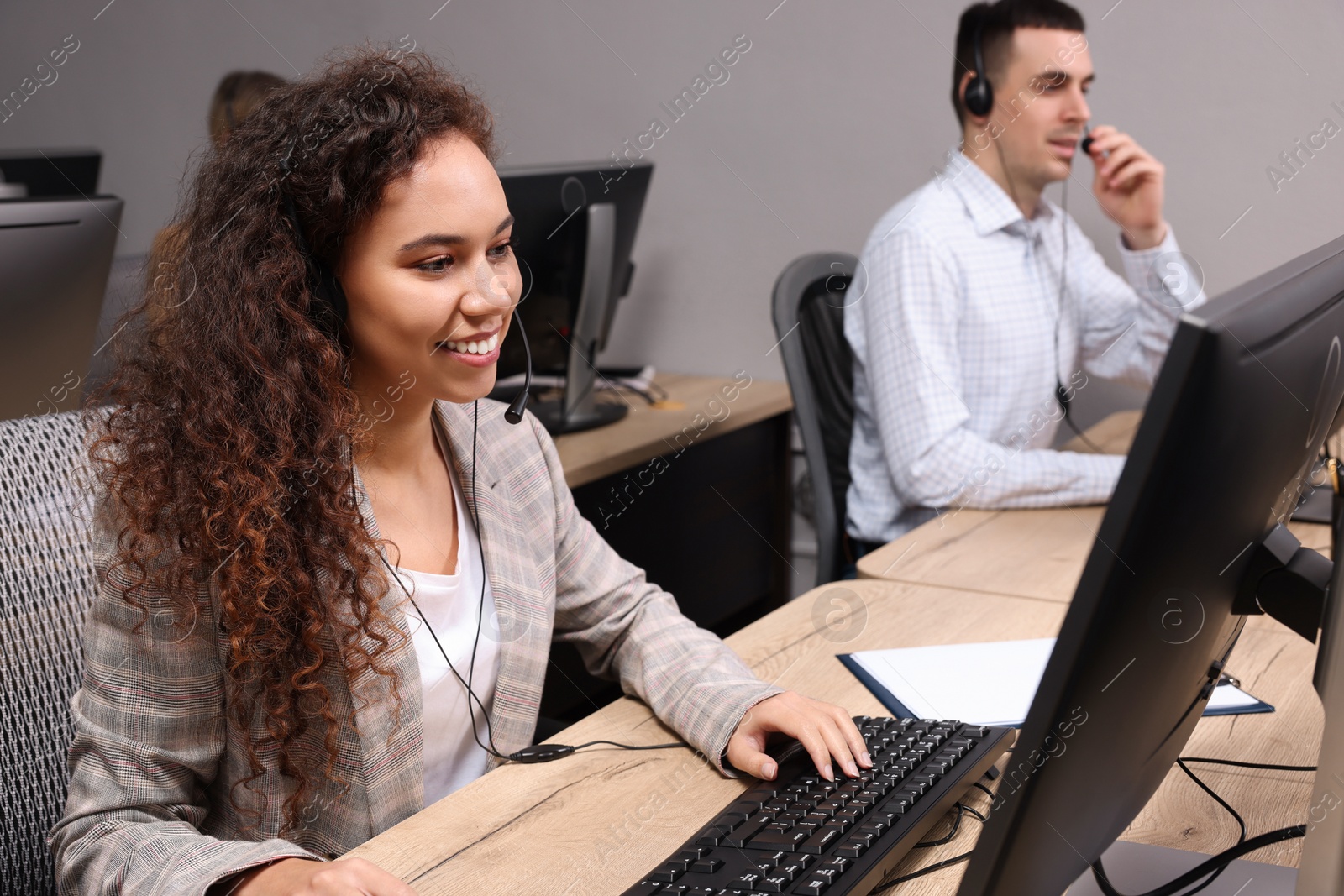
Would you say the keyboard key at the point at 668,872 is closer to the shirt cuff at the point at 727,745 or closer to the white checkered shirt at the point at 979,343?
the shirt cuff at the point at 727,745

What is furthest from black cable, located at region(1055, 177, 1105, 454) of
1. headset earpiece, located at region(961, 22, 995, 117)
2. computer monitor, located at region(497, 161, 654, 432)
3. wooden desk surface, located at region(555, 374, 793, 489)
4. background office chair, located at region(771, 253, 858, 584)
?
computer monitor, located at region(497, 161, 654, 432)

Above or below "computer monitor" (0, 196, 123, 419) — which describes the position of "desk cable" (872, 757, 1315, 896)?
below

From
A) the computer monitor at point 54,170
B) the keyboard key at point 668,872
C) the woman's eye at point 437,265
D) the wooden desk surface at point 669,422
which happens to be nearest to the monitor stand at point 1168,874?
the keyboard key at point 668,872

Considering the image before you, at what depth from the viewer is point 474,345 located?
105cm

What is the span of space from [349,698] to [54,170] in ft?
7.14

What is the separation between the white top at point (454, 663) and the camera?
105 cm

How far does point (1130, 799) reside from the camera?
0.65m

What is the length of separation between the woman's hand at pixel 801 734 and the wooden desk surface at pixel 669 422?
95 centimetres

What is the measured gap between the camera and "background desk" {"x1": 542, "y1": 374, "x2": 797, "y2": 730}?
2.15 m

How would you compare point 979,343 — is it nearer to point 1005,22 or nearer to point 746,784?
point 1005,22

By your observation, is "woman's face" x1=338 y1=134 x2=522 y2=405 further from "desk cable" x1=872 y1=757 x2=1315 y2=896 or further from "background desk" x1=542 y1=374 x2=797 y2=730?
"background desk" x1=542 y1=374 x2=797 y2=730

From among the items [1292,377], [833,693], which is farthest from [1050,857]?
[833,693]

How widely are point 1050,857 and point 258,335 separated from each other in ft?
2.41

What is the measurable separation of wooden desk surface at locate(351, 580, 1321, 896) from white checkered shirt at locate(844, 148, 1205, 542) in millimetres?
615
